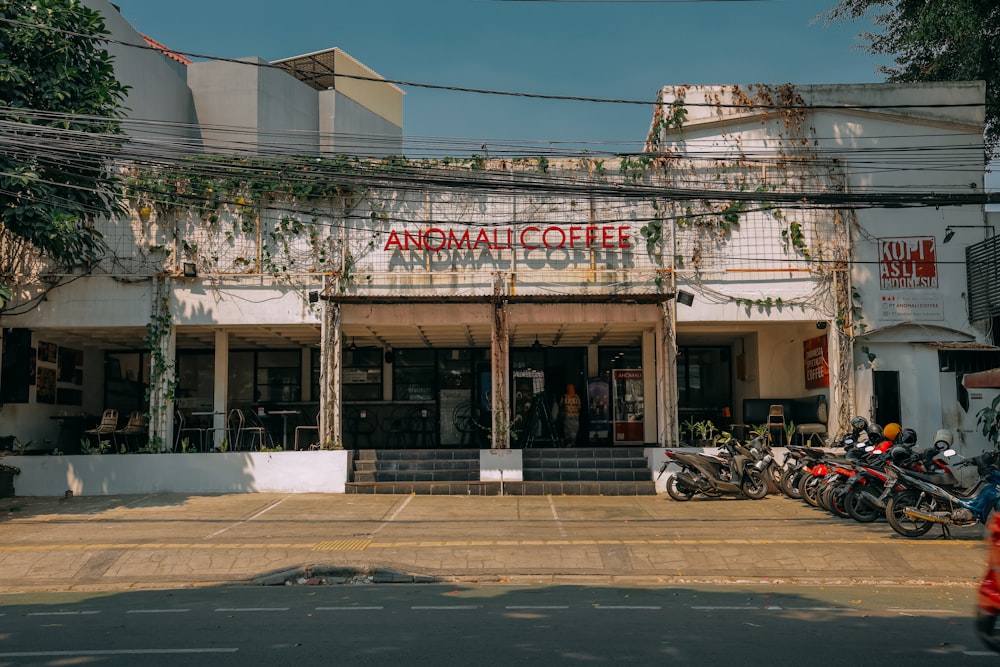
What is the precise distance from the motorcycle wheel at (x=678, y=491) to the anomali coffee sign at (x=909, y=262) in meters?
5.97

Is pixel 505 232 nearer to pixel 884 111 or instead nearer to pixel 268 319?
pixel 268 319

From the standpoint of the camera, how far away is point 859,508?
12.6m

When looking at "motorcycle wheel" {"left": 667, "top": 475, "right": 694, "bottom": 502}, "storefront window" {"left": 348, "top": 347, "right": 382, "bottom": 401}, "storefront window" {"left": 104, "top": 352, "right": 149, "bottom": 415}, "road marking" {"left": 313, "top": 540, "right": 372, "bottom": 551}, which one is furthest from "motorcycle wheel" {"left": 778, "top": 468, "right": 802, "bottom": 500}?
"storefront window" {"left": 104, "top": 352, "right": 149, "bottom": 415}

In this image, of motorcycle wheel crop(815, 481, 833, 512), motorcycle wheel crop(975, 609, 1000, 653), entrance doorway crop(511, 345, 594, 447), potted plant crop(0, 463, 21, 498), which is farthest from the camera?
entrance doorway crop(511, 345, 594, 447)

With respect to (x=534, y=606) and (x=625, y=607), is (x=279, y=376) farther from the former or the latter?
(x=625, y=607)

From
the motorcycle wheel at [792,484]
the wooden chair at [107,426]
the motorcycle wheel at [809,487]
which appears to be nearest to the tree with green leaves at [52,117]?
the wooden chair at [107,426]

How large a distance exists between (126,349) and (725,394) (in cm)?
1521

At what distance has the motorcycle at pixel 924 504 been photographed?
11203 millimetres

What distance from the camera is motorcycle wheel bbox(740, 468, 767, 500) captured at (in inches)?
590

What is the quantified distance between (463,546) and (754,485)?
20.5 feet

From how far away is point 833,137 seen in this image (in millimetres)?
17234

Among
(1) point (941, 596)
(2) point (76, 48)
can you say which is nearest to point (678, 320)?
(1) point (941, 596)

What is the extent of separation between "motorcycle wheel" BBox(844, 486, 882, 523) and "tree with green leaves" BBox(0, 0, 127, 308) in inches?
473

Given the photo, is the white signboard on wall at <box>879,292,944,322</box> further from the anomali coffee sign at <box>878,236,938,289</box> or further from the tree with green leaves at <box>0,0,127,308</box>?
the tree with green leaves at <box>0,0,127,308</box>
